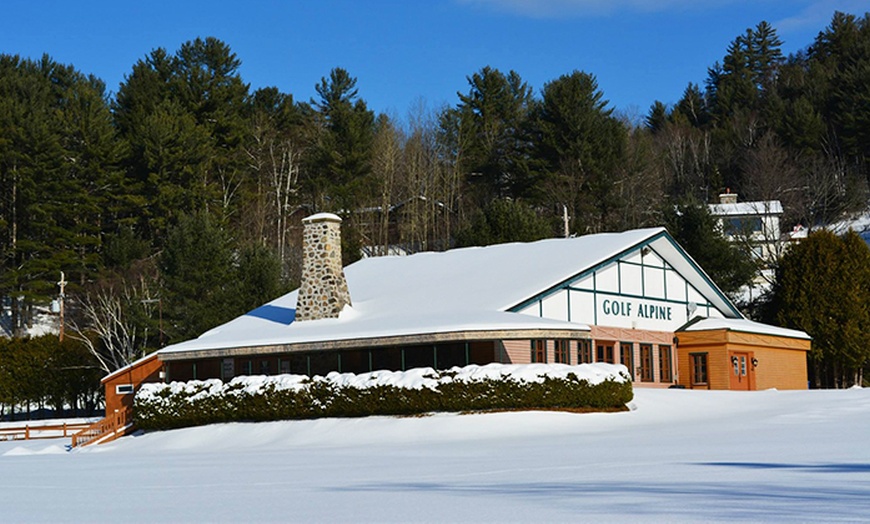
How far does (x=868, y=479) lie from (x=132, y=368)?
2496 cm

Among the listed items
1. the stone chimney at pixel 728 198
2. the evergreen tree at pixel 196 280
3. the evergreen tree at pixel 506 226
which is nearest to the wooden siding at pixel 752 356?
the evergreen tree at pixel 506 226

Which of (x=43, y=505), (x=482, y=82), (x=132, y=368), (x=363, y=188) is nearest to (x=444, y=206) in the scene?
(x=363, y=188)

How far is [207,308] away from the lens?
4019cm

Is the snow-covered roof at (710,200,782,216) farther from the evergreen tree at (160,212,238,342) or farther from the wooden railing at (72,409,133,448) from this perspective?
the wooden railing at (72,409,133,448)

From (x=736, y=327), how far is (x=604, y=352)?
185 inches

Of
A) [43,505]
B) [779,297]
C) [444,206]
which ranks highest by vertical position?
[444,206]

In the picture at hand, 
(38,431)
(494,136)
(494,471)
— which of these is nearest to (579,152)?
(494,136)

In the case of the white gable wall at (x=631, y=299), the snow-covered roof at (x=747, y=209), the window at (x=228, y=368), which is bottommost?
the window at (x=228, y=368)

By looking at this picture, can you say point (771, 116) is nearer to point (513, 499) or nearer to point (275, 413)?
point (275, 413)

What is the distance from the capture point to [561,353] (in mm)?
27906

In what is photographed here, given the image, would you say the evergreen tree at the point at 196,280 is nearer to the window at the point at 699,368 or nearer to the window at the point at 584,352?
the window at the point at 584,352

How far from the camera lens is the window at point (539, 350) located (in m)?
26.5

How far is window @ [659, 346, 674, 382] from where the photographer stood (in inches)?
1315

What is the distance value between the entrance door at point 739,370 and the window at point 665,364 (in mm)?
1958
